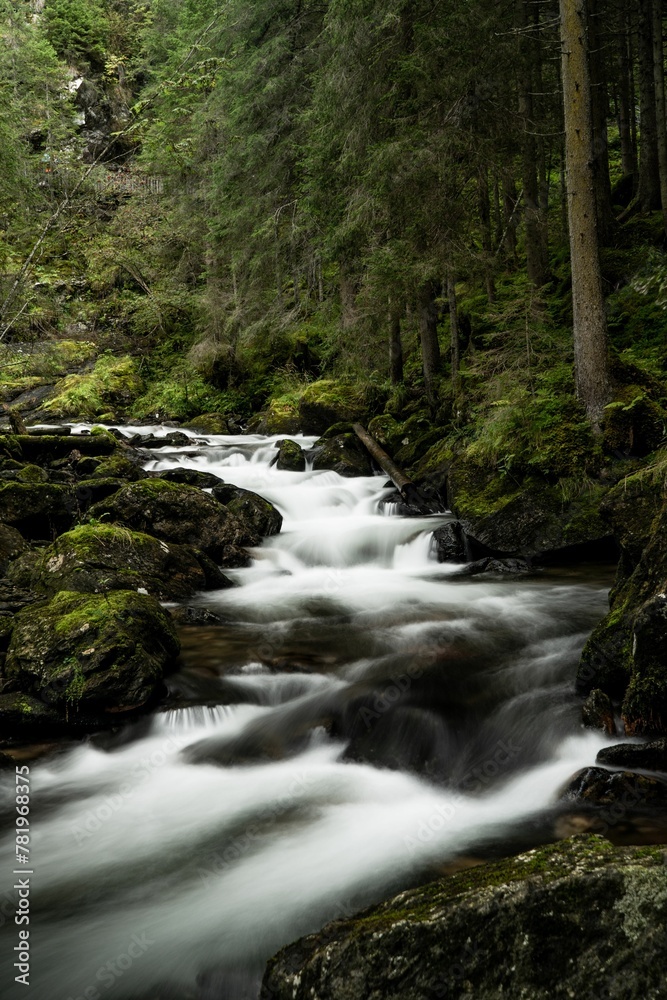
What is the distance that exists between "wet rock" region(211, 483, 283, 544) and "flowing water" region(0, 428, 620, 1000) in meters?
3.27

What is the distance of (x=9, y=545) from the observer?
9.16 m

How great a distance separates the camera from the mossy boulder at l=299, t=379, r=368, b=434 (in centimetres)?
1828

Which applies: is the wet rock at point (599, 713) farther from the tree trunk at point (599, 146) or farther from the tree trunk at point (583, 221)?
the tree trunk at point (599, 146)

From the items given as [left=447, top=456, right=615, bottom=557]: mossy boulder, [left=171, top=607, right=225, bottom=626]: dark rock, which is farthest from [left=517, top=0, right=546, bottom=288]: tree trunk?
[left=171, top=607, right=225, bottom=626]: dark rock

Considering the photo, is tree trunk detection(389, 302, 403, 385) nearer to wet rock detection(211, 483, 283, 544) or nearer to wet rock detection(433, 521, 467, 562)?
wet rock detection(211, 483, 283, 544)

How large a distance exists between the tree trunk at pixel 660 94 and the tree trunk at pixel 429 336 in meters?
4.90

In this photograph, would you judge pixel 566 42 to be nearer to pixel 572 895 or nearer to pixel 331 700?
pixel 331 700

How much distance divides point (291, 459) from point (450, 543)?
6837 millimetres

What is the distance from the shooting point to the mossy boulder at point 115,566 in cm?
747

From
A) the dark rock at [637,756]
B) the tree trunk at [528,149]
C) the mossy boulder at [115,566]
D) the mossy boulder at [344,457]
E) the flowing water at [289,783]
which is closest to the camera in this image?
the flowing water at [289,783]

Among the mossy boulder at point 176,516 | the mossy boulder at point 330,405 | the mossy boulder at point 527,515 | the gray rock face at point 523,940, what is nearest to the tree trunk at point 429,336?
the mossy boulder at point 330,405

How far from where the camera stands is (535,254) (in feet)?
46.2

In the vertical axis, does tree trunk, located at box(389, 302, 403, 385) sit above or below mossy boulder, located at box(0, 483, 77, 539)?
above

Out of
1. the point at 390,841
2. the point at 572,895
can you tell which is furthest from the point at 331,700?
the point at 572,895
